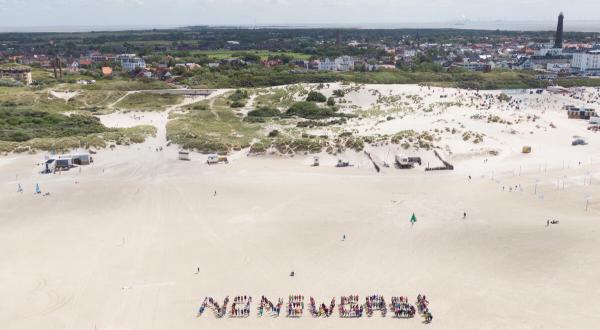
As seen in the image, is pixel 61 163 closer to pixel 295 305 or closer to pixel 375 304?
pixel 295 305

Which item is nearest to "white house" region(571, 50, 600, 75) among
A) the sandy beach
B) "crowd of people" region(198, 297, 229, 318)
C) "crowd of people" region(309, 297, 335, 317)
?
the sandy beach

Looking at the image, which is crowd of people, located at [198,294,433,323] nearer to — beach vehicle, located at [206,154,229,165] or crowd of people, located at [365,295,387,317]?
crowd of people, located at [365,295,387,317]

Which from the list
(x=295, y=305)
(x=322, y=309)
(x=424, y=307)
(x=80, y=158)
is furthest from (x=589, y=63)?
(x=295, y=305)

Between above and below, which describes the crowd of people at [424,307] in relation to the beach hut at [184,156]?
below

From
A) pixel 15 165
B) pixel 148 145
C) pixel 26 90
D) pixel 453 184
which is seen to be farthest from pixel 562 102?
pixel 26 90

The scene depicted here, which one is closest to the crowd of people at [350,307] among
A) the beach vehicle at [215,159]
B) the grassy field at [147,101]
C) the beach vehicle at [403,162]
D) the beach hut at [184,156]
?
the beach vehicle at [403,162]

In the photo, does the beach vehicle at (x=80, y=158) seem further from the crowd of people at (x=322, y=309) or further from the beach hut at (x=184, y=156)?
the crowd of people at (x=322, y=309)
